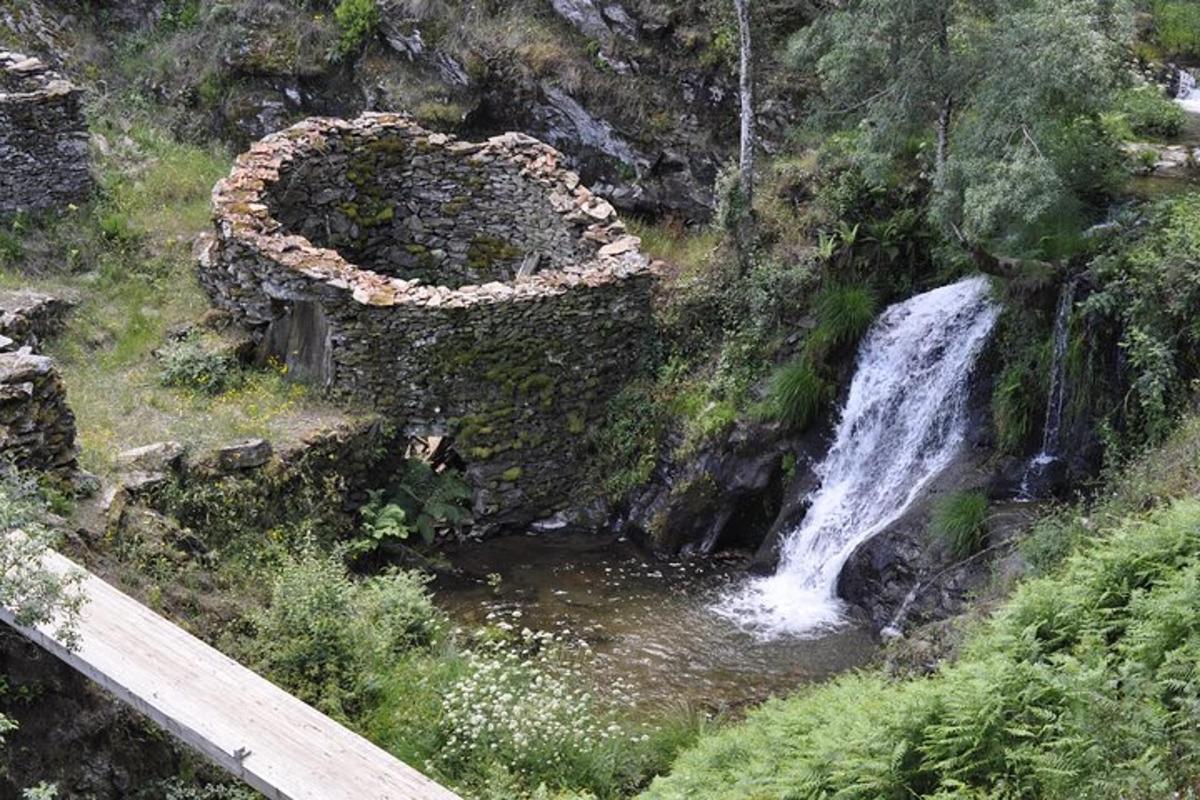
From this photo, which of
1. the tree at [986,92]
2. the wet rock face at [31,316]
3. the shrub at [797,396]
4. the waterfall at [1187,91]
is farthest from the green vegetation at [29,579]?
the waterfall at [1187,91]

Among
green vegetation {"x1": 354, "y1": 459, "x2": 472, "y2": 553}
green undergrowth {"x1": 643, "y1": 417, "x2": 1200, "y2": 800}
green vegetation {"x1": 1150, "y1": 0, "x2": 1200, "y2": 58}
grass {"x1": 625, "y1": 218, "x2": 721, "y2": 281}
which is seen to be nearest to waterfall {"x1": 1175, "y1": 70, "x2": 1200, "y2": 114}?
green vegetation {"x1": 1150, "y1": 0, "x2": 1200, "y2": 58}

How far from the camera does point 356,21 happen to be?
1939cm

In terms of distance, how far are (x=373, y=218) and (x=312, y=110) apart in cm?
424

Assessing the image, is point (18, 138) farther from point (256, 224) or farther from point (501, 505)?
point (501, 505)

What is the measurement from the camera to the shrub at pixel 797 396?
44.2 ft

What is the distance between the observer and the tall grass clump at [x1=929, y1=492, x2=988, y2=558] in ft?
37.1

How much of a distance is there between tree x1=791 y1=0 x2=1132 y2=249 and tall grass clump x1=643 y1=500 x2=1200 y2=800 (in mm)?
4409

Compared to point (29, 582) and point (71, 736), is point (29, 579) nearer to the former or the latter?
point (29, 582)

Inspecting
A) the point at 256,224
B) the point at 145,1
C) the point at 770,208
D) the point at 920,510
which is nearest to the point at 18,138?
the point at 256,224

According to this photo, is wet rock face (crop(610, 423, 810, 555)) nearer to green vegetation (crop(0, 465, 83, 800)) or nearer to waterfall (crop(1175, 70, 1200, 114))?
waterfall (crop(1175, 70, 1200, 114))

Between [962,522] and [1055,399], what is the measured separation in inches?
61.6

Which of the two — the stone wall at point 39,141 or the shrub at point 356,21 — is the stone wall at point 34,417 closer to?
the stone wall at point 39,141

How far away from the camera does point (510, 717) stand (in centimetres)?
899

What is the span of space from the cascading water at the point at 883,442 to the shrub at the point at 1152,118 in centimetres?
313
